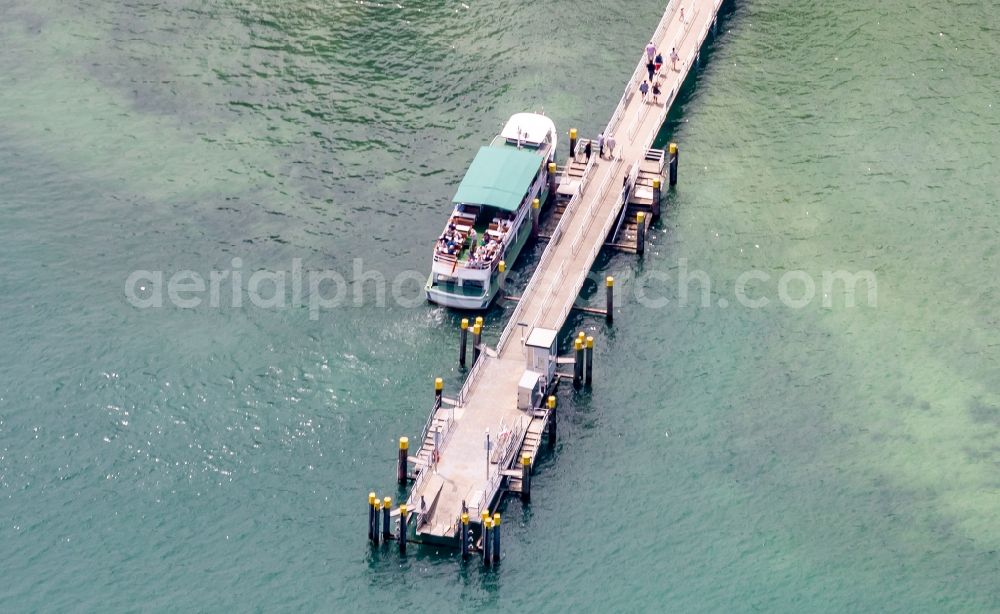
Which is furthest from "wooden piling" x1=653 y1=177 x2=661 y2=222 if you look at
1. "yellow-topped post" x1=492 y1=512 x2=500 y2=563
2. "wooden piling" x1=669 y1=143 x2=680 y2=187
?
"yellow-topped post" x1=492 y1=512 x2=500 y2=563

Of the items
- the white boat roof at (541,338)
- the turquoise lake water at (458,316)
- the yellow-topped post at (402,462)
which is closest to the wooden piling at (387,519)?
the turquoise lake water at (458,316)

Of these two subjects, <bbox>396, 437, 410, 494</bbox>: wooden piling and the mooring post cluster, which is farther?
<bbox>396, 437, 410, 494</bbox>: wooden piling

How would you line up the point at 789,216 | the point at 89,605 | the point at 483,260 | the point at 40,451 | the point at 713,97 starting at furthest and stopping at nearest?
the point at 713,97 → the point at 789,216 → the point at 483,260 → the point at 40,451 → the point at 89,605

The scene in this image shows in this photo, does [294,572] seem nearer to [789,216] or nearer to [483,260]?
[483,260]

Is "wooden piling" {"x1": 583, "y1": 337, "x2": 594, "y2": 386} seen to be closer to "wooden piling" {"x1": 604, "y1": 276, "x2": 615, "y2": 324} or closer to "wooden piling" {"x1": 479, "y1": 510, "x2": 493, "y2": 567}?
"wooden piling" {"x1": 604, "y1": 276, "x2": 615, "y2": 324}

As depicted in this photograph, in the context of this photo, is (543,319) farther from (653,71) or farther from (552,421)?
(653,71)

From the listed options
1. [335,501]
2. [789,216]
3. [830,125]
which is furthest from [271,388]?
[830,125]

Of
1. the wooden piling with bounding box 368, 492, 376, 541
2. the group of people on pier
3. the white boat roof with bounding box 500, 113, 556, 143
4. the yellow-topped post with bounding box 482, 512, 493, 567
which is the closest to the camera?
the yellow-topped post with bounding box 482, 512, 493, 567
